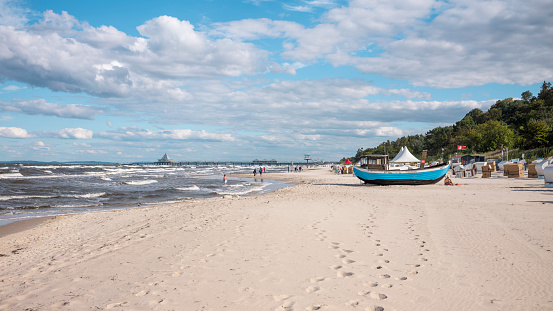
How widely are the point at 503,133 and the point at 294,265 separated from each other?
7100 cm

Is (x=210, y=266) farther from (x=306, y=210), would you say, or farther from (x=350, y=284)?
(x=306, y=210)

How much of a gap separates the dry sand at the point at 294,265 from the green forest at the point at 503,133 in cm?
3332

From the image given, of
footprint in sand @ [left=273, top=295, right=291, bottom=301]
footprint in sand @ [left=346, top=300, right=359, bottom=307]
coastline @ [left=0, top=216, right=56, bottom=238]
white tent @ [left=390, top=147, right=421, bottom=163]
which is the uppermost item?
white tent @ [left=390, top=147, right=421, bottom=163]

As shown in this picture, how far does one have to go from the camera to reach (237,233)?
785 cm

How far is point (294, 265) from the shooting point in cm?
531

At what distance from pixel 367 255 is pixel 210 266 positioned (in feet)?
8.56

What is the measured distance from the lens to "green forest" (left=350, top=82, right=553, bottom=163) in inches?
2089

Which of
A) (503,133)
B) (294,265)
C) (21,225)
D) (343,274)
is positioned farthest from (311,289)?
(503,133)

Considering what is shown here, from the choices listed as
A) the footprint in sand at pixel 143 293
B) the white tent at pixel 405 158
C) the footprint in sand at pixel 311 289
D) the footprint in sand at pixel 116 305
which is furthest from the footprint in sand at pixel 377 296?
the white tent at pixel 405 158

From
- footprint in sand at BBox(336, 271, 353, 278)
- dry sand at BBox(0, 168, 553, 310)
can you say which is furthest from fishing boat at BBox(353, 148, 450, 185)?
footprint in sand at BBox(336, 271, 353, 278)

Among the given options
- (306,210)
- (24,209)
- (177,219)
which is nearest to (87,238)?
(177,219)

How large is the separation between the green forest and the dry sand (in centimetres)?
3332

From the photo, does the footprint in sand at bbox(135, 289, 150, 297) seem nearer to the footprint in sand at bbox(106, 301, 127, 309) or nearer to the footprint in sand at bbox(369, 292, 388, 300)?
the footprint in sand at bbox(106, 301, 127, 309)

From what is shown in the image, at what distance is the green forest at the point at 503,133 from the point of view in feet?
174
